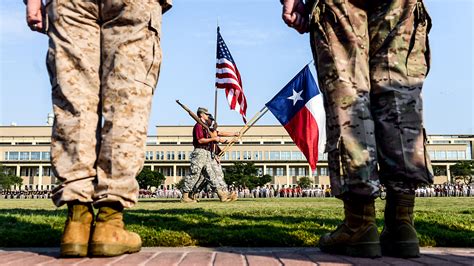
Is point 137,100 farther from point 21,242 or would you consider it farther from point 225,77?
point 225,77

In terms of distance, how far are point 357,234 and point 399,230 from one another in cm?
24

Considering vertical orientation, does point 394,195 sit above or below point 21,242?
above

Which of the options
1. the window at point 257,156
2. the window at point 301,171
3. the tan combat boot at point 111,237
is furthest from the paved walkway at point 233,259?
the window at point 301,171

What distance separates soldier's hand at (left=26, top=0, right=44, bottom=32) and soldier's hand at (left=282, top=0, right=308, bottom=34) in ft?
4.29

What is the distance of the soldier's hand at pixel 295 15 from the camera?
104 inches

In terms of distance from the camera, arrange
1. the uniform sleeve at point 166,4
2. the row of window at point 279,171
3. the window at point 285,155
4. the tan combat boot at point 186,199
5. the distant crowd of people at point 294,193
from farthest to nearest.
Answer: the row of window at point 279,171 < the window at point 285,155 < the distant crowd of people at point 294,193 < the tan combat boot at point 186,199 < the uniform sleeve at point 166,4

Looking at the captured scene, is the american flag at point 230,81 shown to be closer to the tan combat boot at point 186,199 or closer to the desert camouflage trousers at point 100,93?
the tan combat boot at point 186,199

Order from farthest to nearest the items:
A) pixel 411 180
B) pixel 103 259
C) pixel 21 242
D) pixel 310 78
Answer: pixel 310 78 → pixel 21 242 → pixel 411 180 → pixel 103 259

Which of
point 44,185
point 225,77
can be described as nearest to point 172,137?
point 44,185

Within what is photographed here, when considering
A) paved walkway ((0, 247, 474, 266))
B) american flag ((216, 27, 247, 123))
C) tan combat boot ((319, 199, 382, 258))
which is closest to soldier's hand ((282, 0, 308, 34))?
tan combat boot ((319, 199, 382, 258))

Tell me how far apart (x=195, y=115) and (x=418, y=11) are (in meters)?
8.88

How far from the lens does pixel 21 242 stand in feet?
9.64

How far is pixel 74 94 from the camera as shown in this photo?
2408 millimetres

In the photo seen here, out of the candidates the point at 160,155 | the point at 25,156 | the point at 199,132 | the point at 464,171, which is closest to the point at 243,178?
the point at 160,155
